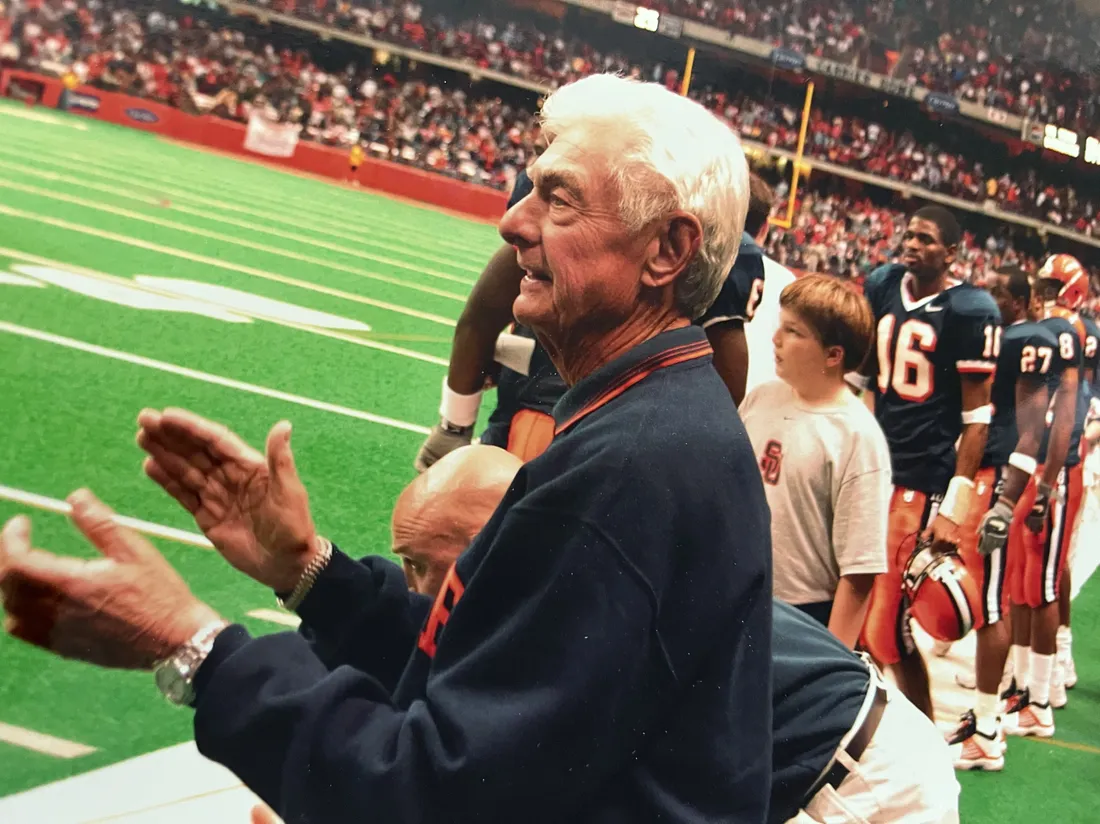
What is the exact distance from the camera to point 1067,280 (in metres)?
3.12

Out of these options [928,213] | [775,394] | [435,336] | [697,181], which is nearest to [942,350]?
[928,213]

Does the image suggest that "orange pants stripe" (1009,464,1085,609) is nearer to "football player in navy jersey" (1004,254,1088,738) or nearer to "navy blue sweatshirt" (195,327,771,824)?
"football player in navy jersey" (1004,254,1088,738)

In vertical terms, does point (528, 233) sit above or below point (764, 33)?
below

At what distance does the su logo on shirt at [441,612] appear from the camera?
0.86m

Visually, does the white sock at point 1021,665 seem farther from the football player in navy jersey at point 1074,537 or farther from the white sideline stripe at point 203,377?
the white sideline stripe at point 203,377

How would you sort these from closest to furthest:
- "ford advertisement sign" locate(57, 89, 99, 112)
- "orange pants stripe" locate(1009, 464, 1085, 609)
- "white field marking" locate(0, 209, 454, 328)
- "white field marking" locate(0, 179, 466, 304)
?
"ford advertisement sign" locate(57, 89, 99, 112)
"orange pants stripe" locate(1009, 464, 1085, 609)
"white field marking" locate(0, 209, 454, 328)
"white field marking" locate(0, 179, 466, 304)

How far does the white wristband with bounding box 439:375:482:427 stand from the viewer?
6.63ft

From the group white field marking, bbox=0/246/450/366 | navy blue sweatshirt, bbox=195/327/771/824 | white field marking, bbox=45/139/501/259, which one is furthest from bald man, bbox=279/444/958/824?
white field marking, bbox=45/139/501/259

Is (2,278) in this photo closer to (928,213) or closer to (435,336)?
(435,336)

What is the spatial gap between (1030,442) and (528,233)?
2637mm

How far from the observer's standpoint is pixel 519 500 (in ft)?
2.61

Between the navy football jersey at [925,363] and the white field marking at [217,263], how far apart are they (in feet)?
11.8

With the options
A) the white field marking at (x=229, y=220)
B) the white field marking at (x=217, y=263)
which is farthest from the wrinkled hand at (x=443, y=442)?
the white field marking at (x=229, y=220)

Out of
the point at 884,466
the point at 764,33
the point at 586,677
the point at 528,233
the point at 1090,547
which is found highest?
the point at 764,33
